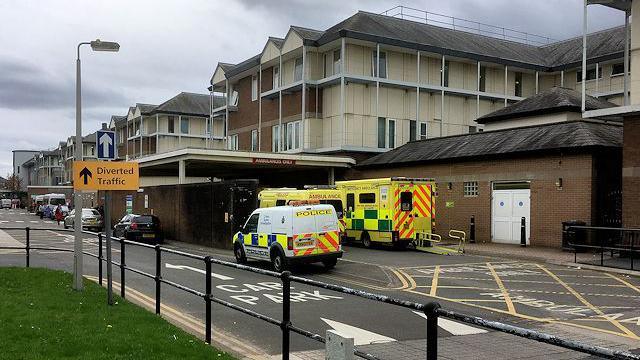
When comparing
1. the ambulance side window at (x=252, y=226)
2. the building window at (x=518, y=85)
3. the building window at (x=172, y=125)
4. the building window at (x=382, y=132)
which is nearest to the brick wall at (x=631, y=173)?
the ambulance side window at (x=252, y=226)

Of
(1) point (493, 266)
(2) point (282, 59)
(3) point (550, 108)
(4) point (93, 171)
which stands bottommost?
(1) point (493, 266)

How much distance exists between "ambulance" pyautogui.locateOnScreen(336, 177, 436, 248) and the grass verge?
14.0 m

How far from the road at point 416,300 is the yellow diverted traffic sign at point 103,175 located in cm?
227

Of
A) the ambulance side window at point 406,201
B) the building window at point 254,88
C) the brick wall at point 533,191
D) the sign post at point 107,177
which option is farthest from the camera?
the building window at point 254,88

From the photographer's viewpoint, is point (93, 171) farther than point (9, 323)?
Yes

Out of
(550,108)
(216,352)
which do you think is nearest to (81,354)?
(216,352)

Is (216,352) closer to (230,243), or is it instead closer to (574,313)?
(574,313)

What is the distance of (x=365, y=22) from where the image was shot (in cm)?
3812

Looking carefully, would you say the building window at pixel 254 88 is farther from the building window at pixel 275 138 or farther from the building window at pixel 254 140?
the building window at pixel 275 138

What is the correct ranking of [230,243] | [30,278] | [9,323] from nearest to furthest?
[9,323] < [30,278] < [230,243]

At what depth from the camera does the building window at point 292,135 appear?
38875mm

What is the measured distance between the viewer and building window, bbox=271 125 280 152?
134 ft

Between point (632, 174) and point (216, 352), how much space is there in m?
17.3

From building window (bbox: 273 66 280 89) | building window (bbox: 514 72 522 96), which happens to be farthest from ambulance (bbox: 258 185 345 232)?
building window (bbox: 514 72 522 96)
